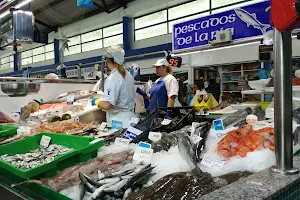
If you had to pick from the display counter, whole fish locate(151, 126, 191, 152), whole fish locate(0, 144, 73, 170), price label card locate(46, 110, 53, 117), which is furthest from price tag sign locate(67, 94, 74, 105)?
the display counter

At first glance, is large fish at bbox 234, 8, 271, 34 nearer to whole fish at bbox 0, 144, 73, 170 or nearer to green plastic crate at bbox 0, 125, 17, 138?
whole fish at bbox 0, 144, 73, 170

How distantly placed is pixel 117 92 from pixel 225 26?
1.99 meters

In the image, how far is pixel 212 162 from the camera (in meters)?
1.42

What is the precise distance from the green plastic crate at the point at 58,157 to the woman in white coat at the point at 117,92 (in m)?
1.06

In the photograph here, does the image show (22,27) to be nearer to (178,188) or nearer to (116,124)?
(116,124)

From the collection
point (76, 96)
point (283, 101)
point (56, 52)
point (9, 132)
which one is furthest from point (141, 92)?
point (56, 52)

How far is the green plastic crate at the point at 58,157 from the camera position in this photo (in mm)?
1508

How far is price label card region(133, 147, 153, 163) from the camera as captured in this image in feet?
5.08

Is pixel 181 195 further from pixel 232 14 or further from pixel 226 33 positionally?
pixel 232 14

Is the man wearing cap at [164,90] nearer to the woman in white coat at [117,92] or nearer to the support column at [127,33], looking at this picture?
the woman in white coat at [117,92]

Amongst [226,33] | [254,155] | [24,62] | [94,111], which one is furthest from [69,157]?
[24,62]

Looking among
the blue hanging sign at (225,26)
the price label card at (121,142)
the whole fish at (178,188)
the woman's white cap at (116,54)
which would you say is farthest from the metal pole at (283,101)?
the blue hanging sign at (225,26)

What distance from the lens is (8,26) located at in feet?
18.2

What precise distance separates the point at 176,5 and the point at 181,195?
11.5 metres
